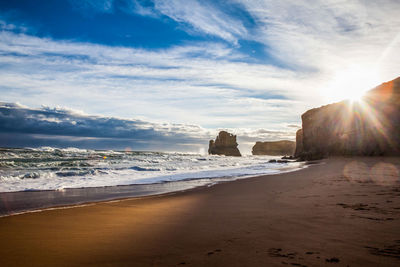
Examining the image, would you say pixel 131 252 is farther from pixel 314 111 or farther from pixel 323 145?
pixel 314 111

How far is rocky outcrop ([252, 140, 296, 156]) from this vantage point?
5684 inches

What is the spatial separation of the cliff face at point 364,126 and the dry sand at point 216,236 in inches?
1062

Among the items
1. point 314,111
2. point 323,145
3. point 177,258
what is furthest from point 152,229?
point 314,111

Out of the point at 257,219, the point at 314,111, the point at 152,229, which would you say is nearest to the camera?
the point at 152,229

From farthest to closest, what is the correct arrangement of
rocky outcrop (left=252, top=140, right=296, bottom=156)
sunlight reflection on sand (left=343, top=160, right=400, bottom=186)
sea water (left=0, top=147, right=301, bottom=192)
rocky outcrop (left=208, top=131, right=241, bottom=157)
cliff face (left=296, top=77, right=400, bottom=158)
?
rocky outcrop (left=252, top=140, right=296, bottom=156) → rocky outcrop (left=208, top=131, right=241, bottom=157) → cliff face (left=296, top=77, right=400, bottom=158) → sea water (left=0, top=147, right=301, bottom=192) → sunlight reflection on sand (left=343, top=160, right=400, bottom=186)

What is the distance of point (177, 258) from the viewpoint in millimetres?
2627

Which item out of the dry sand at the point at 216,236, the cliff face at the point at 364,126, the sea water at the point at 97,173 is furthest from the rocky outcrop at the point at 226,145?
the dry sand at the point at 216,236

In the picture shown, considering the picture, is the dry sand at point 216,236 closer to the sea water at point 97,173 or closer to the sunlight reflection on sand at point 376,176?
the sunlight reflection on sand at point 376,176

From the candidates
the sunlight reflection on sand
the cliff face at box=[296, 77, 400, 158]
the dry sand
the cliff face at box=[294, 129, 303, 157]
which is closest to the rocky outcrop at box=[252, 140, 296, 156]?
the cliff face at box=[294, 129, 303, 157]

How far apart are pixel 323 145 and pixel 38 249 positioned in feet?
143

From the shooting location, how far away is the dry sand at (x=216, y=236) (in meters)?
2.55

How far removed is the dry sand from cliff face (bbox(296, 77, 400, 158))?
1062 inches

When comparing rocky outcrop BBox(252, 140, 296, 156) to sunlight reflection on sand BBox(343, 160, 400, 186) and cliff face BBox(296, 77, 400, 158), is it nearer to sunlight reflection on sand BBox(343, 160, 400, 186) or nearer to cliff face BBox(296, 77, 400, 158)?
cliff face BBox(296, 77, 400, 158)

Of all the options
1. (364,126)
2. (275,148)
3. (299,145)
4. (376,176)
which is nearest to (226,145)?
(275,148)
